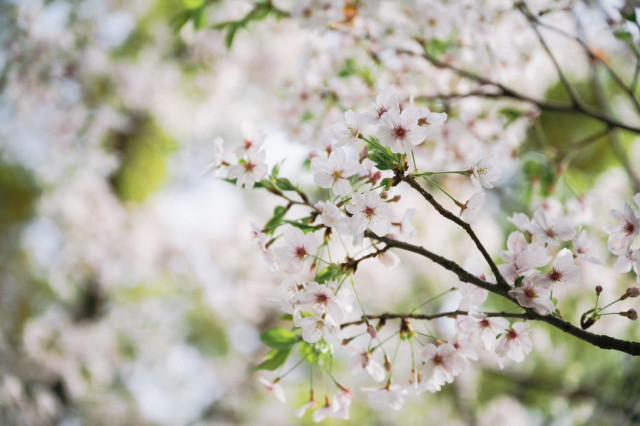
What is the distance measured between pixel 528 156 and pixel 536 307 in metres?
1.24

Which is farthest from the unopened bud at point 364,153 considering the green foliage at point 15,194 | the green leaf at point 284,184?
the green foliage at point 15,194

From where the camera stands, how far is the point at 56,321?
5598 mm

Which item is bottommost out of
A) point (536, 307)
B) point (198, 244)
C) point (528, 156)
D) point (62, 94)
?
point (536, 307)

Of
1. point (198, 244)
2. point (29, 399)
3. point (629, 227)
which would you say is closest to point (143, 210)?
point (198, 244)

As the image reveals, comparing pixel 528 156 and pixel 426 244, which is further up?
pixel 426 244

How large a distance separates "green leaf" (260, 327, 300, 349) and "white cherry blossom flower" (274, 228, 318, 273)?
0.53 ft

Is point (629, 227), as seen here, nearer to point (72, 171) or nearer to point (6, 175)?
point (72, 171)

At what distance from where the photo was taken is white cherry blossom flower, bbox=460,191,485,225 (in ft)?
2.54

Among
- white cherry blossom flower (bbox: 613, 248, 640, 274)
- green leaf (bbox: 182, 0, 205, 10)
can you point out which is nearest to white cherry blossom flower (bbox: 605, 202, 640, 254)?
white cherry blossom flower (bbox: 613, 248, 640, 274)

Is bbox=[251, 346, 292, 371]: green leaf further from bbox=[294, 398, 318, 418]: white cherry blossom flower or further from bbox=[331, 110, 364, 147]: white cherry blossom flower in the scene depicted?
bbox=[331, 110, 364, 147]: white cherry blossom flower

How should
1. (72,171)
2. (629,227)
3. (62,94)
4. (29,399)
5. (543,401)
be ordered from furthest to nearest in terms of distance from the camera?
(543,401) < (72,171) < (29,399) < (62,94) < (629,227)

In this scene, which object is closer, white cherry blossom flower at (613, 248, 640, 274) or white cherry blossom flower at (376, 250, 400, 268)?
white cherry blossom flower at (613, 248, 640, 274)

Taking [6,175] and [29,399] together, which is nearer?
[29,399]

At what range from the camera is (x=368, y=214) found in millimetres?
779
